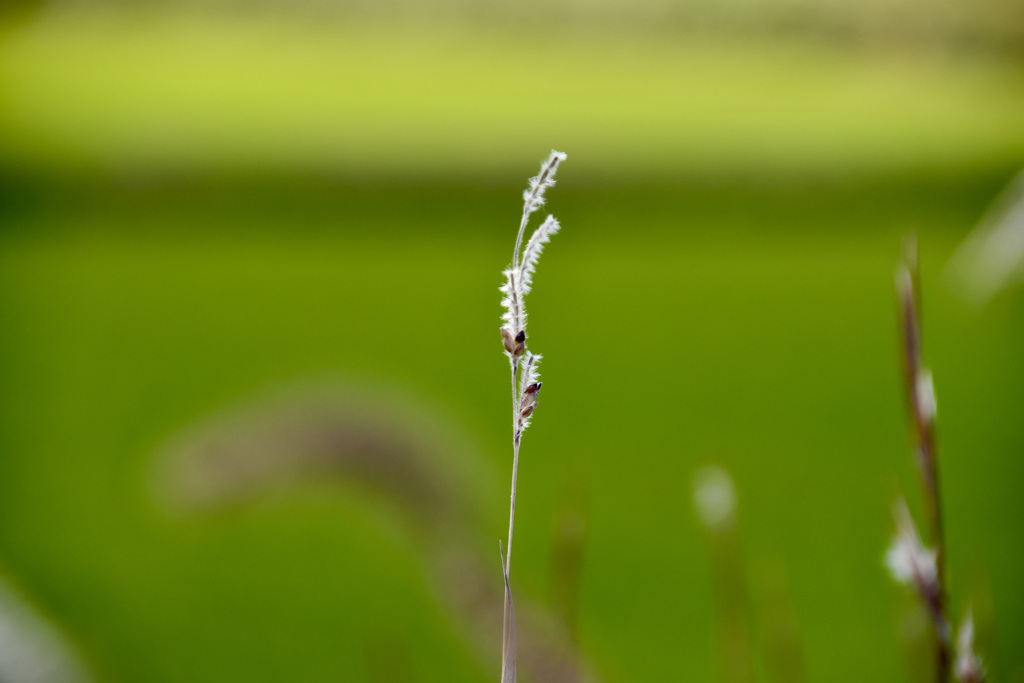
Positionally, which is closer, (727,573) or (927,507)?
(927,507)

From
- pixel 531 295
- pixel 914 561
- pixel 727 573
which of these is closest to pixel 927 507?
pixel 914 561

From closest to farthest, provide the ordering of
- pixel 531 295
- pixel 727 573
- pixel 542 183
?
pixel 542 183, pixel 727 573, pixel 531 295

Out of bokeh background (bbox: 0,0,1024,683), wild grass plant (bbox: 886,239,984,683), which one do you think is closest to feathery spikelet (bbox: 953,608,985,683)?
wild grass plant (bbox: 886,239,984,683)

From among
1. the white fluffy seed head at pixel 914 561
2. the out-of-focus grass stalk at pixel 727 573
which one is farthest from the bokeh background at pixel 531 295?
the white fluffy seed head at pixel 914 561

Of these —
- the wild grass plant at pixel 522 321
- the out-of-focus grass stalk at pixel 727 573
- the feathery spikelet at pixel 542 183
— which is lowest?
the out-of-focus grass stalk at pixel 727 573

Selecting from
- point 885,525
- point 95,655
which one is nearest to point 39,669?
point 95,655

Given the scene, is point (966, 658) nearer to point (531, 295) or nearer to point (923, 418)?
point (923, 418)

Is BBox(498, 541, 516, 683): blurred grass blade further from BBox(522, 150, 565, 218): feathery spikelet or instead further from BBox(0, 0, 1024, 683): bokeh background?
BBox(0, 0, 1024, 683): bokeh background

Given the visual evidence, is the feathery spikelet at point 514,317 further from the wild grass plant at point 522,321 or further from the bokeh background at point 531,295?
the bokeh background at point 531,295
